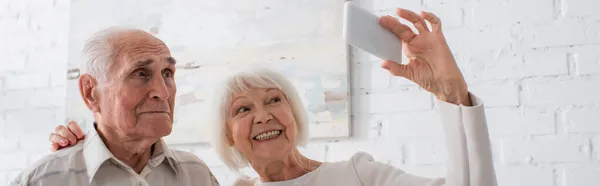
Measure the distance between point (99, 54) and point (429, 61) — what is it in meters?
0.67

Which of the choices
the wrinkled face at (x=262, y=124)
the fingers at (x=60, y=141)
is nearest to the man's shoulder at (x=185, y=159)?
the wrinkled face at (x=262, y=124)

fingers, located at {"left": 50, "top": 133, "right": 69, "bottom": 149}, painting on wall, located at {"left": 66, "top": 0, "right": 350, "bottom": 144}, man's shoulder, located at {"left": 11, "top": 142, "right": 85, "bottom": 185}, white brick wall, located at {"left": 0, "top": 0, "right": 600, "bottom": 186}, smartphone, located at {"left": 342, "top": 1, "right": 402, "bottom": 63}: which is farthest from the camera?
painting on wall, located at {"left": 66, "top": 0, "right": 350, "bottom": 144}

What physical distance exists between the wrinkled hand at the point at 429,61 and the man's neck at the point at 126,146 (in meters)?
0.53

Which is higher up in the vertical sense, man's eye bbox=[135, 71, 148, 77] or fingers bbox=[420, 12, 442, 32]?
fingers bbox=[420, 12, 442, 32]

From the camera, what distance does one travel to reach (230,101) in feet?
5.31

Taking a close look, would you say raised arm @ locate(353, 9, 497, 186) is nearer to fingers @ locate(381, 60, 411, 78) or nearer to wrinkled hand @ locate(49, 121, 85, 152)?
fingers @ locate(381, 60, 411, 78)

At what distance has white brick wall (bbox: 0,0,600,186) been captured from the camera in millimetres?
1729

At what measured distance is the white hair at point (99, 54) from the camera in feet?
4.41

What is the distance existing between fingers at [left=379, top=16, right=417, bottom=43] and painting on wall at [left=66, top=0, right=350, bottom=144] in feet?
2.48

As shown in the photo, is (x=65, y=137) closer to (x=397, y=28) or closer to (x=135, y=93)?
(x=135, y=93)

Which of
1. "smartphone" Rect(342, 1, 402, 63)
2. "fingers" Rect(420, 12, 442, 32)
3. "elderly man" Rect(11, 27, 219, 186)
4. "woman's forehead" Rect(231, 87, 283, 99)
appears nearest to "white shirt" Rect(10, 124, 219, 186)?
"elderly man" Rect(11, 27, 219, 186)

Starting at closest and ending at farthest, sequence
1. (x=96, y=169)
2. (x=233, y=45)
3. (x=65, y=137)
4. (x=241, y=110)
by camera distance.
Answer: (x=96, y=169) → (x=65, y=137) → (x=241, y=110) → (x=233, y=45)

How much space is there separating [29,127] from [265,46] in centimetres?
98

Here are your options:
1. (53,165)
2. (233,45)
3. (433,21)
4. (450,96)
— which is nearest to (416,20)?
(433,21)
